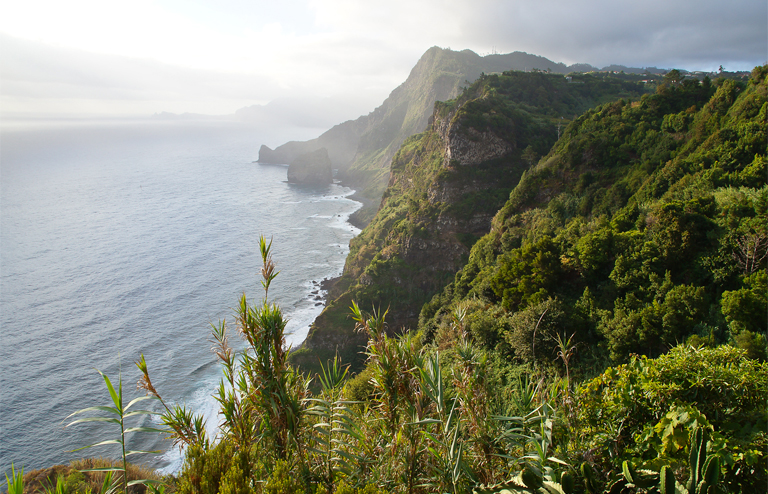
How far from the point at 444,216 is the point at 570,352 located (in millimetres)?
50927

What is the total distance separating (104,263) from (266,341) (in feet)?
261

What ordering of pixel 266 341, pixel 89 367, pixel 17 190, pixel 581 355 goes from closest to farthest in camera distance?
pixel 266 341 → pixel 581 355 → pixel 89 367 → pixel 17 190

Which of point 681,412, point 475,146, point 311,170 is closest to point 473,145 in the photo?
point 475,146

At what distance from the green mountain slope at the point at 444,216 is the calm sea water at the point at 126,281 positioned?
862 cm

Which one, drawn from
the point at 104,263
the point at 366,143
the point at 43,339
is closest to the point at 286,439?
the point at 43,339

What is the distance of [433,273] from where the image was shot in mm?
56156

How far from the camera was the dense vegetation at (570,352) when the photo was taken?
630 centimetres

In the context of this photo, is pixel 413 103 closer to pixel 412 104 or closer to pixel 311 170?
pixel 412 104

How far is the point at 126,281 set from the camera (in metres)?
64.3

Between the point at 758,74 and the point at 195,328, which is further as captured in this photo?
the point at 195,328

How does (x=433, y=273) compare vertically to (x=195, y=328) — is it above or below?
above

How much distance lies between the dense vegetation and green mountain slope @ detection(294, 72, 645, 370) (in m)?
0.70

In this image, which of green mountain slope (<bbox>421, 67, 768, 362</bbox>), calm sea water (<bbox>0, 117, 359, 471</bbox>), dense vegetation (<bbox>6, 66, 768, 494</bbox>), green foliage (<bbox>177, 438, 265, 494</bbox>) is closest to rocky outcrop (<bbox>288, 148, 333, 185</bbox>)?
calm sea water (<bbox>0, 117, 359, 471</bbox>)

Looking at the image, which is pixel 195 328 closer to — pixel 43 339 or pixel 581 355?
pixel 43 339
